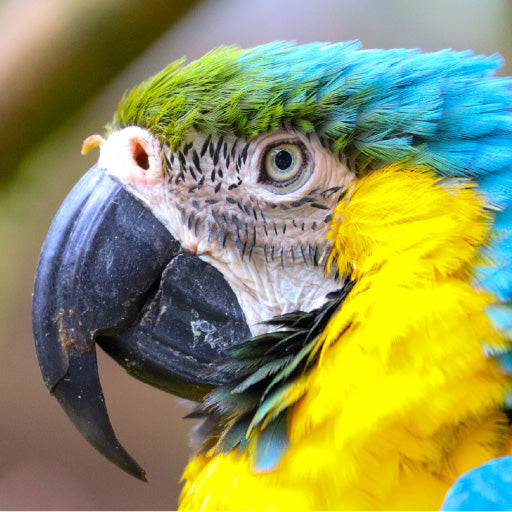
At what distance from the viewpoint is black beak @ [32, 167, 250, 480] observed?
1.13 metres

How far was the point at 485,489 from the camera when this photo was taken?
80 cm

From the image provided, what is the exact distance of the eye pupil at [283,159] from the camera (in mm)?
1152

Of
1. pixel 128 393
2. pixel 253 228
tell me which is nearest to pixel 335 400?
pixel 253 228

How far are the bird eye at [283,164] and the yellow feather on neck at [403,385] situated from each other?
0.24m

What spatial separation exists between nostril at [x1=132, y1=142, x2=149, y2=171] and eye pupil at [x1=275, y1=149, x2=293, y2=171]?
0.93ft

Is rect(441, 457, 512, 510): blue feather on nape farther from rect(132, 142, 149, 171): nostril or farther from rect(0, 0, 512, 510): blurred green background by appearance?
rect(0, 0, 512, 510): blurred green background

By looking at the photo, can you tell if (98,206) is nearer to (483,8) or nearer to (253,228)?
(253,228)

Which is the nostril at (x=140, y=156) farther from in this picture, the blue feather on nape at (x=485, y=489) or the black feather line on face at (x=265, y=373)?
the blue feather on nape at (x=485, y=489)

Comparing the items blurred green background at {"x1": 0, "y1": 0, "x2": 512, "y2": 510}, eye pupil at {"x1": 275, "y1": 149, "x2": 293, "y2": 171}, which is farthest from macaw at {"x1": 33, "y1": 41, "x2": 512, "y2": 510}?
blurred green background at {"x1": 0, "y1": 0, "x2": 512, "y2": 510}

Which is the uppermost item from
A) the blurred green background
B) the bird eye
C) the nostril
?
the nostril

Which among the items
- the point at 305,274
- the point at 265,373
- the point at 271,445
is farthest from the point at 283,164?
the point at 271,445

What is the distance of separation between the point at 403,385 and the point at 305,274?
35 centimetres

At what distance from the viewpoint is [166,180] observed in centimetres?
120

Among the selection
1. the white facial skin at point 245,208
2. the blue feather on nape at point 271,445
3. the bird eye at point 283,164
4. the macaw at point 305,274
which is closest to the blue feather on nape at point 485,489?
the macaw at point 305,274
